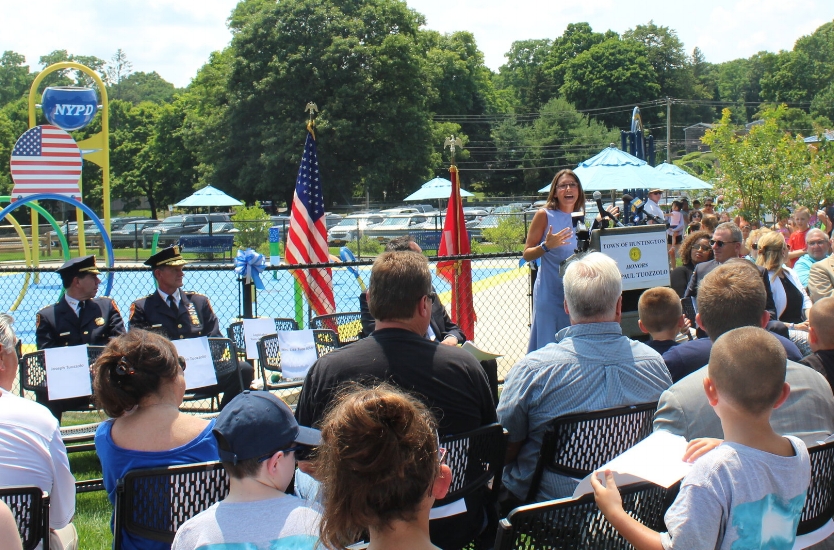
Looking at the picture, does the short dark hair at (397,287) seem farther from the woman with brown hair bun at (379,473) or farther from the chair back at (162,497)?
the woman with brown hair bun at (379,473)

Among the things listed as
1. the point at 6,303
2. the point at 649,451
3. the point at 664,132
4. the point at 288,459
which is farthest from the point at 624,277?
the point at 664,132

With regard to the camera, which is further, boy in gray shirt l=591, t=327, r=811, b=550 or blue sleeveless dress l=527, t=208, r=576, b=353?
blue sleeveless dress l=527, t=208, r=576, b=353

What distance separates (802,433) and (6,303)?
17.1 meters

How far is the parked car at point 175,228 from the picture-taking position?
32406mm

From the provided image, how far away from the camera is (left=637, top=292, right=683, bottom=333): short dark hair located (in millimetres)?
3826

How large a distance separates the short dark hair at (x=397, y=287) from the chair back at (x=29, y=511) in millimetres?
1345

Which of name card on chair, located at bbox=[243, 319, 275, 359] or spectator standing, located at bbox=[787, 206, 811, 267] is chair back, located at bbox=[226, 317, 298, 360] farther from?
spectator standing, located at bbox=[787, 206, 811, 267]

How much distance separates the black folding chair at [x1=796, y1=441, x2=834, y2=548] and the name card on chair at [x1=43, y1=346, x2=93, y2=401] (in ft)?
12.7

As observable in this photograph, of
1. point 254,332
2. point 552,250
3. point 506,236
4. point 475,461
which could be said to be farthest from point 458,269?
point 506,236

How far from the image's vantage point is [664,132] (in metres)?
79.7

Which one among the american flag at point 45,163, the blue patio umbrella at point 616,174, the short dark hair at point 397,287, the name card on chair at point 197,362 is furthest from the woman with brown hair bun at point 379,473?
the american flag at point 45,163

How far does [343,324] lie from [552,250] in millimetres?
2129

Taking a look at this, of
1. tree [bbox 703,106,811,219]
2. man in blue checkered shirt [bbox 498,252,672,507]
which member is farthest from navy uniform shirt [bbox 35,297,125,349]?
tree [bbox 703,106,811,219]

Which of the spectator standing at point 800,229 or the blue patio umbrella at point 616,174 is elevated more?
the blue patio umbrella at point 616,174
